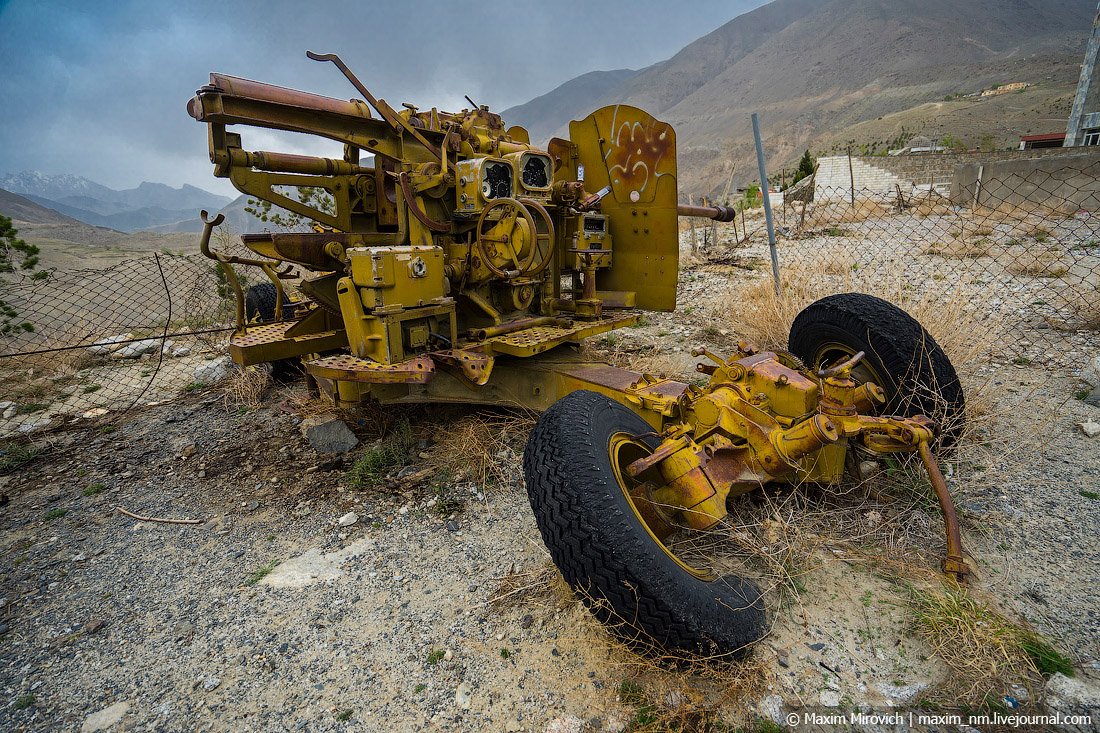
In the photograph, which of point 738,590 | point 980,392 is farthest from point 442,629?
point 980,392

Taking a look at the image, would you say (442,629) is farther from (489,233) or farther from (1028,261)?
(1028,261)

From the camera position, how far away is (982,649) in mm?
1709

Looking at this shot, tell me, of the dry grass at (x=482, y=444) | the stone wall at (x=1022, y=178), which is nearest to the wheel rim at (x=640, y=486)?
the dry grass at (x=482, y=444)

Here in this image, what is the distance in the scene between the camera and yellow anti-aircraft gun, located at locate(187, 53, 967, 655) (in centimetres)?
179

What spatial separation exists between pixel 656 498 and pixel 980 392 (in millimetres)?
2454

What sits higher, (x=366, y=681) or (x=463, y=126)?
(x=463, y=126)

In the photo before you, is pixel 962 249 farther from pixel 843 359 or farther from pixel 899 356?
pixel 899 356

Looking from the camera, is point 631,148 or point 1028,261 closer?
point 631,148

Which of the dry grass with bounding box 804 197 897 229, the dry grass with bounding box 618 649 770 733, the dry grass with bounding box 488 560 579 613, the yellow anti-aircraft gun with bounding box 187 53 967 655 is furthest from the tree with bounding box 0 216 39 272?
the dry grass with bounding box 804 197 897 229

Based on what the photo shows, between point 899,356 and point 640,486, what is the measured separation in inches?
64.3

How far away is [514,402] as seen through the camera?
3.62 meters

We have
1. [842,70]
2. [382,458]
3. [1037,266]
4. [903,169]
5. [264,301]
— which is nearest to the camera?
[382,458]

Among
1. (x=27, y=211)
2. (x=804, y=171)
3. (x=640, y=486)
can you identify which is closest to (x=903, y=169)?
(x=804, y=171)

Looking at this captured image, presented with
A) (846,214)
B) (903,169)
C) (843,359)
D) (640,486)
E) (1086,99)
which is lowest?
(640,486)
